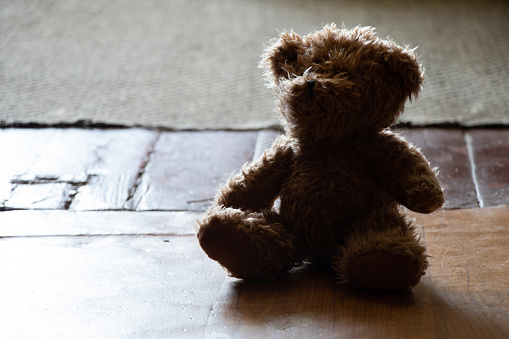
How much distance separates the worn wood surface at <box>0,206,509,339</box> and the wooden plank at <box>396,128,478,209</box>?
11cm

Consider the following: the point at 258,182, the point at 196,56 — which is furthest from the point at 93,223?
the point at 196,56

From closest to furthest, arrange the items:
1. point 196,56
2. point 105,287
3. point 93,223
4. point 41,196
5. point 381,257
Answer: point 381,257, point 105,287, point 93,223, point 41,196, point 196,56

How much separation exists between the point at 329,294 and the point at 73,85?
1265 millimetres

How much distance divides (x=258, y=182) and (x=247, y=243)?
0.12 m

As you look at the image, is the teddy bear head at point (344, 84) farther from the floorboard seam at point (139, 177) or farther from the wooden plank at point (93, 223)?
the floorboard seam at point (139, 177)

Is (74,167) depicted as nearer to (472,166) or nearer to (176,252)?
(176,252)

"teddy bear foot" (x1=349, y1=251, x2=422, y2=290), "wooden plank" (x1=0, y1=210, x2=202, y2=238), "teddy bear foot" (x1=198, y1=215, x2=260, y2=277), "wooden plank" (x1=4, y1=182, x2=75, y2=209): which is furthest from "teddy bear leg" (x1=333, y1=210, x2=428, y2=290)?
"wooden plank" (x1=4, y1=182, x2=75, y2=209)

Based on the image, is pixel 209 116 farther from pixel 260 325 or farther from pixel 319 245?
pixel 260 325

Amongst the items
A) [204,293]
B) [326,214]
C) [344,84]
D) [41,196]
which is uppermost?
[344,84]

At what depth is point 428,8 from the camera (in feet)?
8.37

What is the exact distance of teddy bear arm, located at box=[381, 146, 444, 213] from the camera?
889mm

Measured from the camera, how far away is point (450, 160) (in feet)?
4.87

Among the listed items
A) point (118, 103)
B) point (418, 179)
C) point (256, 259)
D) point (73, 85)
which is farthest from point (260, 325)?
point (73, 85)

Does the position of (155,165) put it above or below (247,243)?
below
